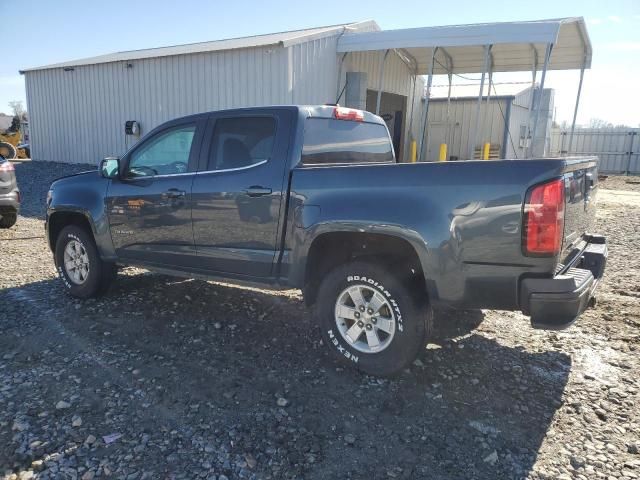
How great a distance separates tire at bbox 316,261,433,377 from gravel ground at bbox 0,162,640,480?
18 centimetres

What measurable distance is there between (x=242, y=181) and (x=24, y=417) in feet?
7.15

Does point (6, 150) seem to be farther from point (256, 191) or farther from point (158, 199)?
point (256, 191)

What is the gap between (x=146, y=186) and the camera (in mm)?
4625

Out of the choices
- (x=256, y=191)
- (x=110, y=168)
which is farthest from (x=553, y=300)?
(x=110, y=168)

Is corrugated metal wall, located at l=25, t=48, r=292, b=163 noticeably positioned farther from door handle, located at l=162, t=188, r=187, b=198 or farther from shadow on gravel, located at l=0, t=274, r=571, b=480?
shadow on gravel, located at l=0, t=274, r=571, b=480

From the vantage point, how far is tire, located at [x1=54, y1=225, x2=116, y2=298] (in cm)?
511

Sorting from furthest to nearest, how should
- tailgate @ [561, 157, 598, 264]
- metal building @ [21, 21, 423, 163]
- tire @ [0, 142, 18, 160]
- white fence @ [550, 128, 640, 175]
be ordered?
1. white fence @ [550, 128, 640, 175]
2. metal building @ [21, 21, 423, 163]
3. tire @ [0, 142, 18, 160]
4. tailgate @ [561, 157, 598, 264]

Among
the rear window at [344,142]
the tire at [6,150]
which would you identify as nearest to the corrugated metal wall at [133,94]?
the tire at [6,150]

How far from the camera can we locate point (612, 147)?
1067 inches

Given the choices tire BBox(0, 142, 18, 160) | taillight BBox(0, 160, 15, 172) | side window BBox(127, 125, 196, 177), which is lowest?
taillight BBox(0, 160, 15, 172)

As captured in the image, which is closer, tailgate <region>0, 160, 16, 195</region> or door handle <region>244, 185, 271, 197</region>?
door handle <region>244, 185, 271, 197</region>

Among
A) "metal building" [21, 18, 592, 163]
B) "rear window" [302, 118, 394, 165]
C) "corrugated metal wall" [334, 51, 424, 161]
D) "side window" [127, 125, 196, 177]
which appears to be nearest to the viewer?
"rear window" [302, 118, 394, 165]

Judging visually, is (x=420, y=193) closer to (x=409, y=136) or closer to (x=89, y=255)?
(x=89, y=255)

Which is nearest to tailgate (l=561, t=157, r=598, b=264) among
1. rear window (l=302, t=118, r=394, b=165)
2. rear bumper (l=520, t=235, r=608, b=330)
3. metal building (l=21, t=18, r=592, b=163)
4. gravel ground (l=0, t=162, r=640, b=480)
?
rear bumper (l=520, t=235, r=608, b=330)
